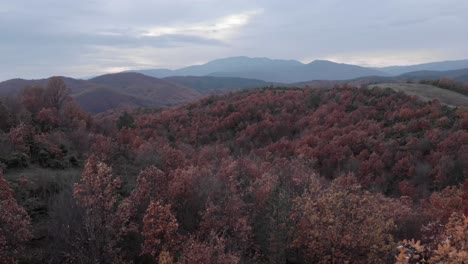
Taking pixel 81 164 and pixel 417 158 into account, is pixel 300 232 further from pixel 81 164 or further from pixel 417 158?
pixel 417 158

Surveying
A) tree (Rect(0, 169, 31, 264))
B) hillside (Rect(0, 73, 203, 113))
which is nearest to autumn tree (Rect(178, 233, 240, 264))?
tree (Rect(0, 169, 31, 264))

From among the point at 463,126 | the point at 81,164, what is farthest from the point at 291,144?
the point at 81,164

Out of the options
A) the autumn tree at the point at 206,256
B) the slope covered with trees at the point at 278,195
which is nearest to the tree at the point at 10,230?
the slope covered with trees at the point at 278,195

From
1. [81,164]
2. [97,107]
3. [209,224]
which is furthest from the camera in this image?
[97,107]

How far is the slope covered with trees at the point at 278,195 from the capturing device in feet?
33.9

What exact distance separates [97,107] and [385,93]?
248ft

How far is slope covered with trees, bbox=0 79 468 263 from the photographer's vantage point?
33.9 feet

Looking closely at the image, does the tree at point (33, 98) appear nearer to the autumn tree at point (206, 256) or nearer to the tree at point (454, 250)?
the autumn tree at point (206, 256)

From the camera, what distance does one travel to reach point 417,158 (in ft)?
95.2

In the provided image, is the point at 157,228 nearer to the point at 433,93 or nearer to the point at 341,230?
the point at 341,230

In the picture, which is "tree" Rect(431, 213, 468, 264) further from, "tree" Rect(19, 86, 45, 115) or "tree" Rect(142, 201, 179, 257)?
"tree" Rect(19, 86, 45, 115)

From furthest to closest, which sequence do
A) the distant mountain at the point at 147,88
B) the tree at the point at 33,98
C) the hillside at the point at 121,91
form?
the distant mountain at the point at 147,88 < the hillside at the point at 121,91 < the tree at the point at 33,98

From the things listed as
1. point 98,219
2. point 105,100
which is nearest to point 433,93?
point 98,219

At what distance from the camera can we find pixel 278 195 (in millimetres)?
12953
